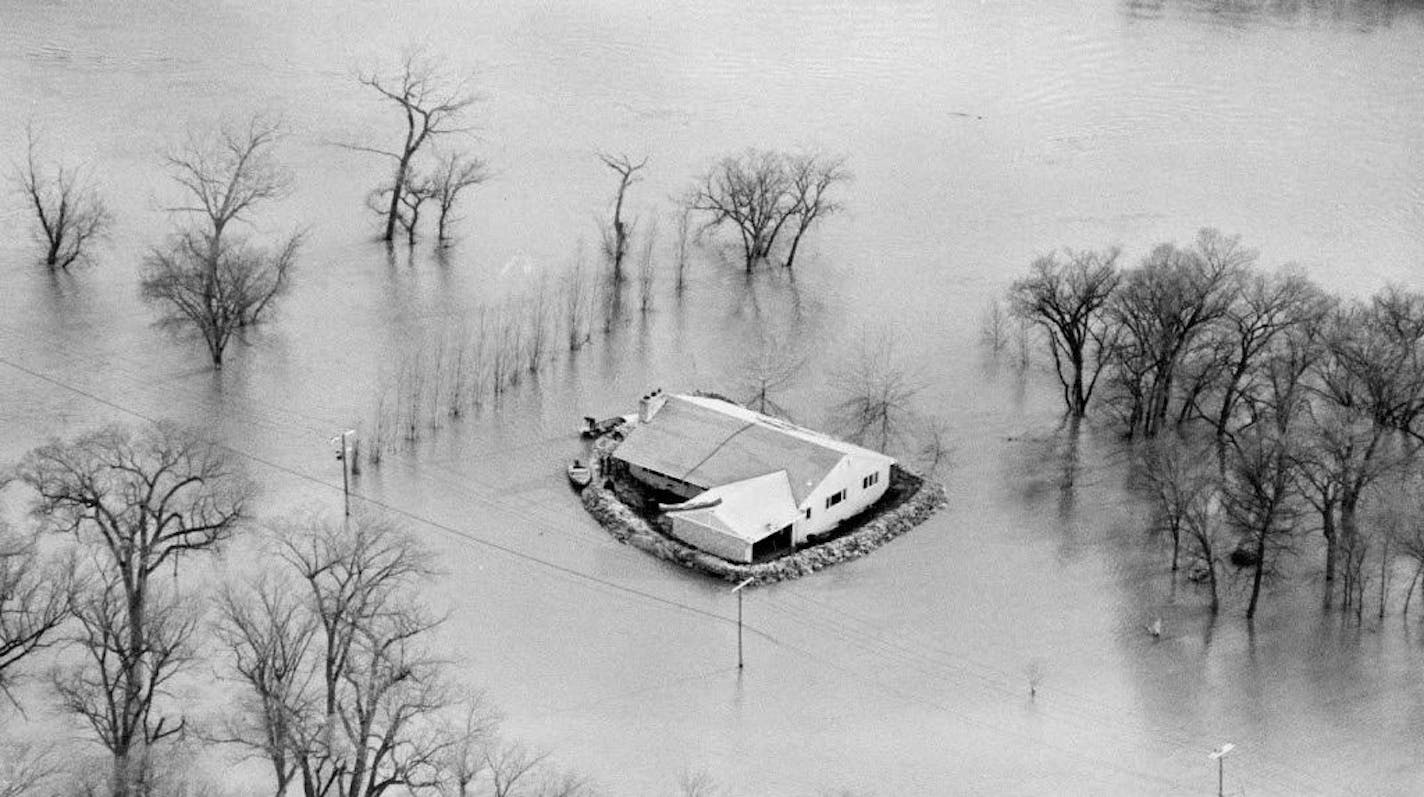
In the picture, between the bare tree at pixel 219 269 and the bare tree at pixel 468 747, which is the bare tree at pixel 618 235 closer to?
the bare tree at pixel 219 269

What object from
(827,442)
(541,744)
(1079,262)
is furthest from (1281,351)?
(541,744)

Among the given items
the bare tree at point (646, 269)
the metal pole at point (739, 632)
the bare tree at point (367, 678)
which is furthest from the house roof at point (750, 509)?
the bare tree at point (646, 269)

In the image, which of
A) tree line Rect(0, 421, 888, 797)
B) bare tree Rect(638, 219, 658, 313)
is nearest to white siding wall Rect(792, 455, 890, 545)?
tree line Rect(0, 421, 888, 797)

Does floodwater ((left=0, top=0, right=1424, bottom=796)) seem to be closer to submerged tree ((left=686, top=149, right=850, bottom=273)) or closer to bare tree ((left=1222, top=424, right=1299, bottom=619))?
bare tree ((left=1222, top=424, right=1299, bottom=619))

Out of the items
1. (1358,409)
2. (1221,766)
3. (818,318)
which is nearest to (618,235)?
(818,318)

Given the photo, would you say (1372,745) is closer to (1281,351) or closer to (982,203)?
(1281,351)

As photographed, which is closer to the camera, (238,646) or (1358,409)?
(238,646)

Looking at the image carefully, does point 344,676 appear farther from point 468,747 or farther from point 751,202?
point 751,202
